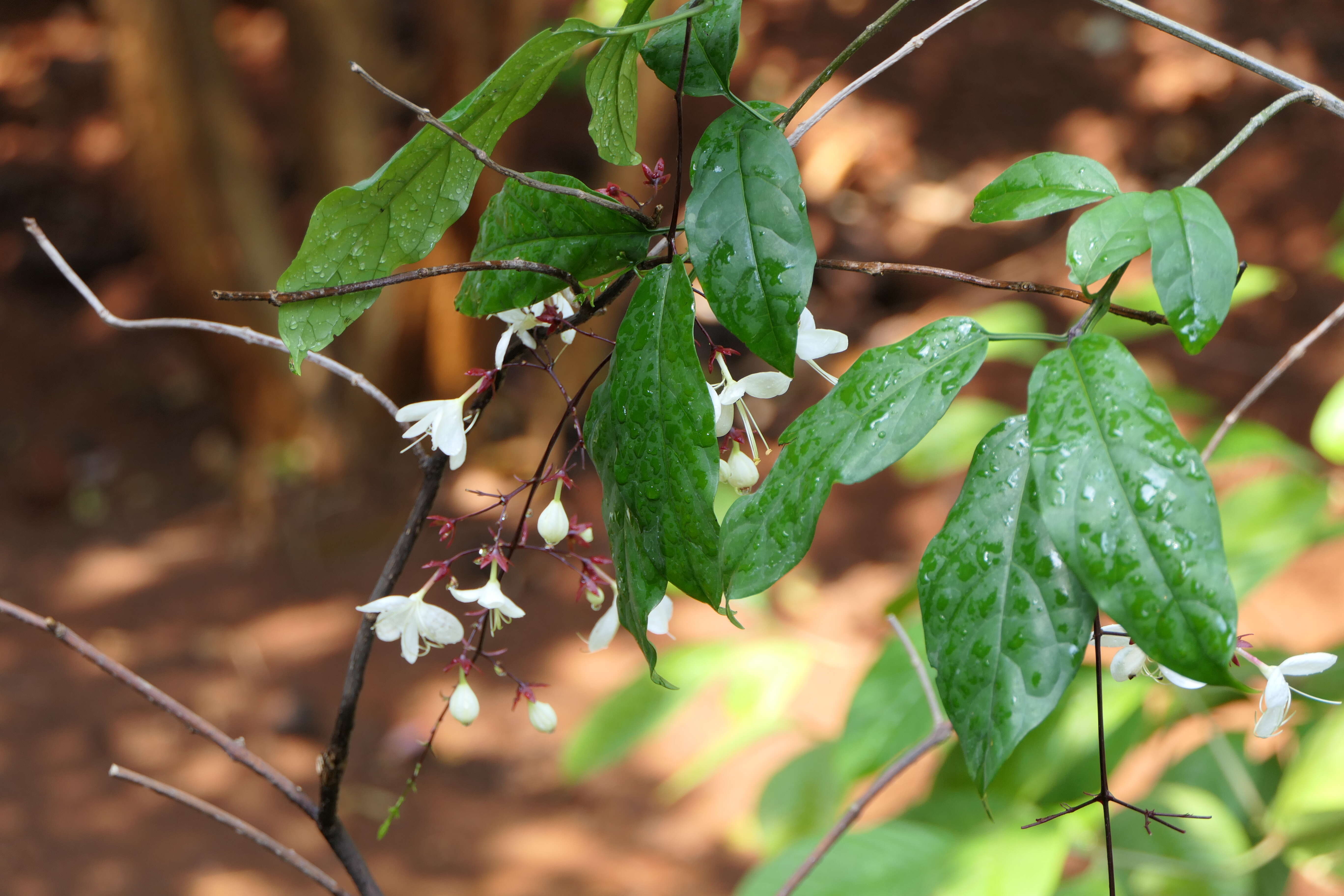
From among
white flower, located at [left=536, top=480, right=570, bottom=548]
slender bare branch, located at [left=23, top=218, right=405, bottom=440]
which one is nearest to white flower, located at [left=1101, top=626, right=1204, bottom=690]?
white flower, located at [left=536, top=480, right=570, bottom=548]

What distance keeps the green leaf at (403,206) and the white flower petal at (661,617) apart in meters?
0.17

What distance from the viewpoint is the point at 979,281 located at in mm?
367

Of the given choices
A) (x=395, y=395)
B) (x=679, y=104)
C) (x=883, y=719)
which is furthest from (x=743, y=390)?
(x=395, y=395)

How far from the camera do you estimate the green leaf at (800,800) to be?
1184 millimetres

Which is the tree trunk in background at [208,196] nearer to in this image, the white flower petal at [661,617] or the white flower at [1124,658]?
the white flower petal at [661,617]

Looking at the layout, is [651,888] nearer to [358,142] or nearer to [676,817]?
[676,817]

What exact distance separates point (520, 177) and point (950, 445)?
3.04 feet

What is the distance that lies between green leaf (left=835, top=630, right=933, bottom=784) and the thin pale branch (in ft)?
2.13

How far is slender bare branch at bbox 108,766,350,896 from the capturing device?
0.46m

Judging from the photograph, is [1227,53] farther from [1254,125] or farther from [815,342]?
[815,342]

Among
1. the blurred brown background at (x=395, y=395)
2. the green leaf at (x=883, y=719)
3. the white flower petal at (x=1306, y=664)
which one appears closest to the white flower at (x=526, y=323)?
the white flower petal at (x=1306, y=664)

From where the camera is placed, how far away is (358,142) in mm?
2578

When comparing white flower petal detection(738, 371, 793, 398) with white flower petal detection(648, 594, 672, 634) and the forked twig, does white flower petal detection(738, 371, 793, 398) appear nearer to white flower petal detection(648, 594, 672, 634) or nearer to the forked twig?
white flower petal detection(648, 594, 672, 634)

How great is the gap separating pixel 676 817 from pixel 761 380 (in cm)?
181
